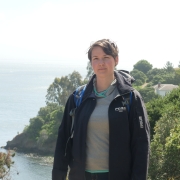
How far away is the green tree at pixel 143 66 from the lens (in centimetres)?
9475

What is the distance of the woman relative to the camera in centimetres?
287

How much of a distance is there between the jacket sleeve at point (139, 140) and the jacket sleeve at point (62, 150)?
43 cm

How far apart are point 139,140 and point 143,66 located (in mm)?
92964

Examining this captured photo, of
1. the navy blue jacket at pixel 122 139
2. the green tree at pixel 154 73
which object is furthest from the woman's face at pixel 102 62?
the green tree at pixel 154 73

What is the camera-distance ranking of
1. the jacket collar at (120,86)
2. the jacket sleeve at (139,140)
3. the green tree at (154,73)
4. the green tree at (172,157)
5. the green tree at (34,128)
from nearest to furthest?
1. the jacket sleeve at (139,140)
2. the jacket collar at (120,86)
3. the green tree at (172,157)
4. the green tree at (34,128)
5. the green tree at (154,73)

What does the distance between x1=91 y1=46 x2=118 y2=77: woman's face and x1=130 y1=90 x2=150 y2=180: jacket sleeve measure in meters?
0.23

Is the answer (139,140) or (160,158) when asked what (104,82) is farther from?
(160,158)

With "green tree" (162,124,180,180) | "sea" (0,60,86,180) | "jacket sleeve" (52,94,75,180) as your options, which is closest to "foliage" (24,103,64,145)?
"sea" (0,60,86,180)

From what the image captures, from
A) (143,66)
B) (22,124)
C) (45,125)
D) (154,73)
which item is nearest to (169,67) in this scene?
(154,73)

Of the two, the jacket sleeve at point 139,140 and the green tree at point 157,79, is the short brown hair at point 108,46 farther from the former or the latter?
the green tree at point 157,79

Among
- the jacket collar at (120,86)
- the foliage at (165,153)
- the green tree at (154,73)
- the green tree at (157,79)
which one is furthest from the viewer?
the green tree at (154,73)

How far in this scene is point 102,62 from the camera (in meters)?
2.99

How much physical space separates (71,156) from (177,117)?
11385 mm

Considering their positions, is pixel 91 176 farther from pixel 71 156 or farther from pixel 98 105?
pixel 98 105
